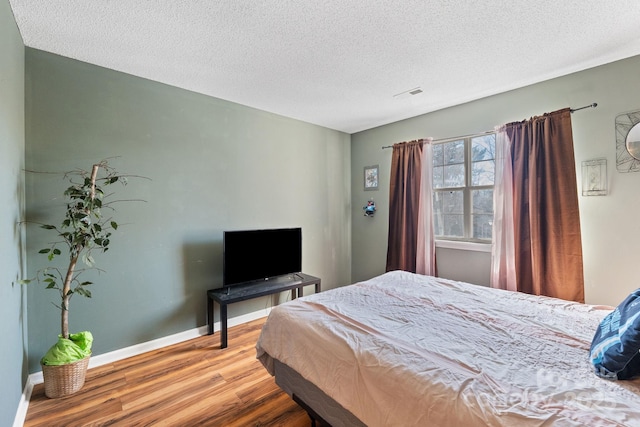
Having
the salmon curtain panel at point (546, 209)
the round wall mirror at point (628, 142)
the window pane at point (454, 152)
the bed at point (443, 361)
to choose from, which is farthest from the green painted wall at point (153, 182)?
the round wall mirror at point (628, 142)

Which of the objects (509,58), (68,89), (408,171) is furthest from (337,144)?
(68,89)

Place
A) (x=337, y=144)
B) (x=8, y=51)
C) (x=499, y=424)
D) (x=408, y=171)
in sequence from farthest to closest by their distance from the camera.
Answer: (x=337, y=144) → (x=408, y=171) → (x=8, y=51) → (x=499, y=424)

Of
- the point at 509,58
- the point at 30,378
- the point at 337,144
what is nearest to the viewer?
the point at 30,378

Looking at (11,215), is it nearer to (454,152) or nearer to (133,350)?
(133,350)

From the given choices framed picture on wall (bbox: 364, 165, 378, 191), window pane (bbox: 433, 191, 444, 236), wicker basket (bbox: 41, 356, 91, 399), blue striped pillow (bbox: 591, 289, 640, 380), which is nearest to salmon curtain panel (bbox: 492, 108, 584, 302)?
window pane (bbox: 433, 191, 444, 236)

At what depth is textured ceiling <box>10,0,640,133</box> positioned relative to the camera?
5.60 ft

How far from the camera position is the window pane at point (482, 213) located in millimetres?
3049

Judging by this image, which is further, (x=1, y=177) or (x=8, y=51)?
(x=8, y=51)

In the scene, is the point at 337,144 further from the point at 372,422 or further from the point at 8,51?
the point at 372,422

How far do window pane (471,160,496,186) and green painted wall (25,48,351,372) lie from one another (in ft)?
7.05

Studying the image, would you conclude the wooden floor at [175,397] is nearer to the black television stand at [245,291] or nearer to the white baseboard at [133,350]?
the white baseboard at [133,350]

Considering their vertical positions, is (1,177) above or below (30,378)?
above

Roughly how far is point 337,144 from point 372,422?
144 inches

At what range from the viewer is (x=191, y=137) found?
2891mm
